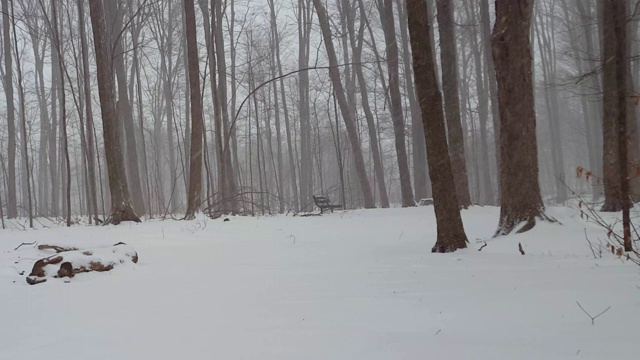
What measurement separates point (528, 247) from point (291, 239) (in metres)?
3.33

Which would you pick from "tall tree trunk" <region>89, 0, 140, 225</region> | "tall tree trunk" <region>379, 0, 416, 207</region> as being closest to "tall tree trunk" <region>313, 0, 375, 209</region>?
"tall tree trunk" <region>379, 0, 416, 207</region>

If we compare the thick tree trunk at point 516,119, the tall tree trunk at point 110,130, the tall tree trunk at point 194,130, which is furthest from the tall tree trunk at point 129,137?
the thick tree trunk at point 516,119

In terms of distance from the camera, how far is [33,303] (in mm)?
3152

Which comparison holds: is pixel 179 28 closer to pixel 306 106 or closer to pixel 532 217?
pixel 306 106

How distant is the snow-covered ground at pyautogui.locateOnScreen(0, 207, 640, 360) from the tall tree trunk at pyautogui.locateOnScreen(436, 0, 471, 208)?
16.4 ft

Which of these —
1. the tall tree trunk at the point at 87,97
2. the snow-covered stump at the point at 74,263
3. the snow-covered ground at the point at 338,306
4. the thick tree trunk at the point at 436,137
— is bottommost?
the snow-covered ground at the point at 338,306

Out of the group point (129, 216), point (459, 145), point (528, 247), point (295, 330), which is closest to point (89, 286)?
point (295, 330)

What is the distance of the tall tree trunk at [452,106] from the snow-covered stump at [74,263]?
7675mm

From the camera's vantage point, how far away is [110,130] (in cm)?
1005

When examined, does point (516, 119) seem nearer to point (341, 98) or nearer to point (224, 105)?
point (341, 98)

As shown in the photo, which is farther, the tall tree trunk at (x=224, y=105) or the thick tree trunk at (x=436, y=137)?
the tall tree trunk at (x=224, y=105)

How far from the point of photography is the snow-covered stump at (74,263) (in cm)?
394

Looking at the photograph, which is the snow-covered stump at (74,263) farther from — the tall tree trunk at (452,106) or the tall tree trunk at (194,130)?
the tall tree trunk at (452,106)

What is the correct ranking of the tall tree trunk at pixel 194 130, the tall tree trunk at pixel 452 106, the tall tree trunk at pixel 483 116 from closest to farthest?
the tall tree trunk at pixel 452 106, the tall tree trunk at pixel 194 130, the tall tree trunk at pixel 483 116
